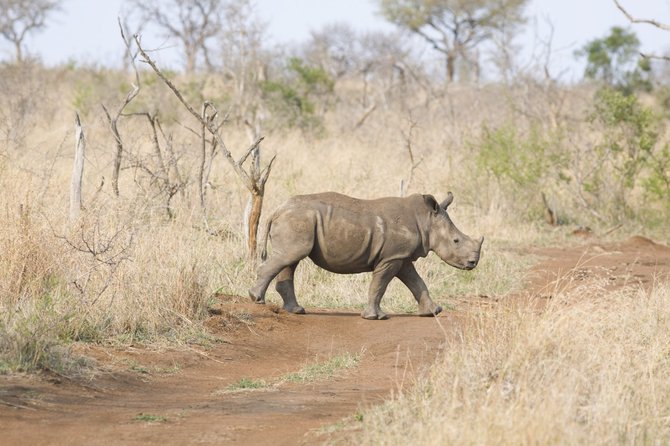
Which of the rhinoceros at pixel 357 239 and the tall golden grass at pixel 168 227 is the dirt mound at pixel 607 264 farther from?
the rhinoceros at pixel 357 239

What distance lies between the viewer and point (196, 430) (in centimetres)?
561

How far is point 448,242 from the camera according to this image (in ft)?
31.7

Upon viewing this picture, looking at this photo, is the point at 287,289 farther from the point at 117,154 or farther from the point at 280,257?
the point at 117,154

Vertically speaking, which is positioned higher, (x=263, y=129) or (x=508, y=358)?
(x=263, y=129)

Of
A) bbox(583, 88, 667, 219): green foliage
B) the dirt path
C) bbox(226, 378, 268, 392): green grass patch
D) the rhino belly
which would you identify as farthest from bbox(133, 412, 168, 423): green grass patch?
bbox(583, 88, 667, 219): green foliage

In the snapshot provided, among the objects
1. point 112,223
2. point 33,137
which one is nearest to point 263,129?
point 33,137

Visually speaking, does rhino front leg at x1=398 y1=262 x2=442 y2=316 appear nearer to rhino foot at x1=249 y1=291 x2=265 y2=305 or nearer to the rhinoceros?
the rhinoceros

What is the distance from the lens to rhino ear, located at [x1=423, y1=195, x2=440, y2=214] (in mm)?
9570

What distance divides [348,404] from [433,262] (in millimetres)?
6754

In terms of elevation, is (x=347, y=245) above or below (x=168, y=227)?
below

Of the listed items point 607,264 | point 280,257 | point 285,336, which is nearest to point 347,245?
point 280,257

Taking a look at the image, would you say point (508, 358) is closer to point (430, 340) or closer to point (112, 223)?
point (430, 340)

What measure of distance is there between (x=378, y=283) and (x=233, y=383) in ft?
8.13

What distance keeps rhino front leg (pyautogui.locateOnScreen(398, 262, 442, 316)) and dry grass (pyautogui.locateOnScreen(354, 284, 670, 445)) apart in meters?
2.58
